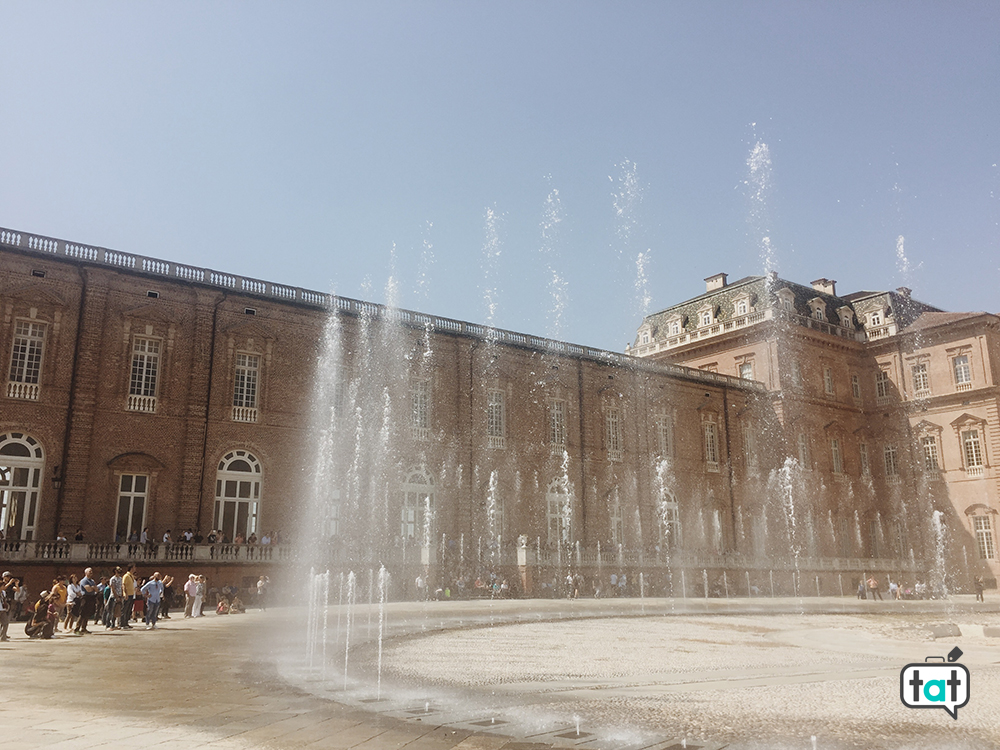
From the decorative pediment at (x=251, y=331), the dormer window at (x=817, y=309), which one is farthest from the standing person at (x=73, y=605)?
the dormer window at (x=817, y=309)

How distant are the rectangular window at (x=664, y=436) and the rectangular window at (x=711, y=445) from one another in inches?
115

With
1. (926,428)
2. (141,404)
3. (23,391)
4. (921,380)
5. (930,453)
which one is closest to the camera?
(23,391)

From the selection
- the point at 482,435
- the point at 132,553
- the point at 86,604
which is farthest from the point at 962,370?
the point at 86,604

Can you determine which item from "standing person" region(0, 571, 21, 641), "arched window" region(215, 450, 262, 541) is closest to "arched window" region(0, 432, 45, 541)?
"arched window" region(215, 450, 262, 541)

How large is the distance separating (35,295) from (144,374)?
4.32 metres

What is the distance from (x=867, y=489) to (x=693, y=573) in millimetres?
21228

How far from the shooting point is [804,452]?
47750 millimetres

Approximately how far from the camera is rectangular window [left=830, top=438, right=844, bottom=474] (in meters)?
49.5

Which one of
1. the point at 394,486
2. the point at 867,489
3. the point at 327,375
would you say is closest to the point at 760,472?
the point at 867,489

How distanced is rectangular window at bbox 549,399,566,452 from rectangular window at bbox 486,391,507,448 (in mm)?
2825

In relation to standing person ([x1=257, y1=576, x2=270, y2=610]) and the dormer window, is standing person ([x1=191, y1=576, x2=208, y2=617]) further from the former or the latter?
the dormer window

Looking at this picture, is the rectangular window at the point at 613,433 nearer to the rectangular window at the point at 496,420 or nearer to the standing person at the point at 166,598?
the rectangular window at the point at 496,420

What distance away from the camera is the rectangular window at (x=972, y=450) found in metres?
45.2
